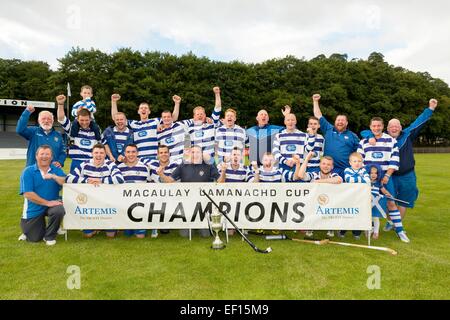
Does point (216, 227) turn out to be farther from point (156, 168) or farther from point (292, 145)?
point (292, 145)

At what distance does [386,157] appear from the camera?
6371mm

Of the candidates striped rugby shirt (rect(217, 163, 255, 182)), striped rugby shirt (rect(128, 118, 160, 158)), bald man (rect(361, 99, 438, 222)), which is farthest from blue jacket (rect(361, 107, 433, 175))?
striped rugby shirt (rect(128, 118, 160, 158))

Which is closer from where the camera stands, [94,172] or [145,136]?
[94,172]

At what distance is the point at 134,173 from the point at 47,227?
1.65 meters

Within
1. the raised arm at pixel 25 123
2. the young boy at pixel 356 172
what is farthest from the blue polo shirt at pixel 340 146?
the raised arm at pixel 25 123

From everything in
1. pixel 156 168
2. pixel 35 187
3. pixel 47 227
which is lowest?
pixel 47 227

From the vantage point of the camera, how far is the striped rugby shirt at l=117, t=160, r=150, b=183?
6.42 metres

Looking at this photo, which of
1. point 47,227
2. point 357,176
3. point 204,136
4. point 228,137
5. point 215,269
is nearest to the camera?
point 215,269

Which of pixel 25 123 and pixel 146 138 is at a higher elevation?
pixel 25 123

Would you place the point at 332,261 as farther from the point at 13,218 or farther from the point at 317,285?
the point at 13,218

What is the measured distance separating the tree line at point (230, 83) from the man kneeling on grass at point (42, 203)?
31.8 metres

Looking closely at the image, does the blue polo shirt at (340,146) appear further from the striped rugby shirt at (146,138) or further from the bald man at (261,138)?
the striped rugby shirt at (146,138)

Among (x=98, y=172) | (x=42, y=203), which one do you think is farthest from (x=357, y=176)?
(x=42, y=203)

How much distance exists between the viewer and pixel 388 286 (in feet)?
13.5
